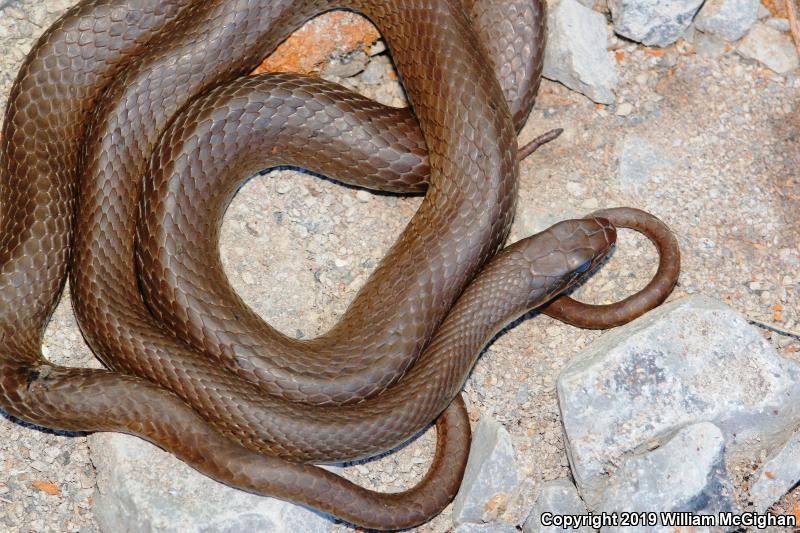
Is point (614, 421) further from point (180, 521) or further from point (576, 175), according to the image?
point (180, 521)

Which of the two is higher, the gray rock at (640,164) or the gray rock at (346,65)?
the gray rock at (346,65)

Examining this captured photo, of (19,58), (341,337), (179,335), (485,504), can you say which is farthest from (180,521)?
(19,58)

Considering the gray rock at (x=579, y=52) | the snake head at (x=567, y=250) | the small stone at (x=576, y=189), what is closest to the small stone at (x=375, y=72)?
the gray rock at (x=579, y=52)

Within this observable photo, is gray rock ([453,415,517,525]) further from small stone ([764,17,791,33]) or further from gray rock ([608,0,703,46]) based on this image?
small stone ([764,17,791,33])

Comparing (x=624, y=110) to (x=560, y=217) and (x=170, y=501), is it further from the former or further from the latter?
(x=170, y=501)

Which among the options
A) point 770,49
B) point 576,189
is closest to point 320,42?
point 576,189

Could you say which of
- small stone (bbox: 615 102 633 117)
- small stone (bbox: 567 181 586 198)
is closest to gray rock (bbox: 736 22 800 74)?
small stone (bbox: 615 102 633 117)

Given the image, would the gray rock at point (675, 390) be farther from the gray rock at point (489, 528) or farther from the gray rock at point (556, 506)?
the gray rock at point (489, 528)
